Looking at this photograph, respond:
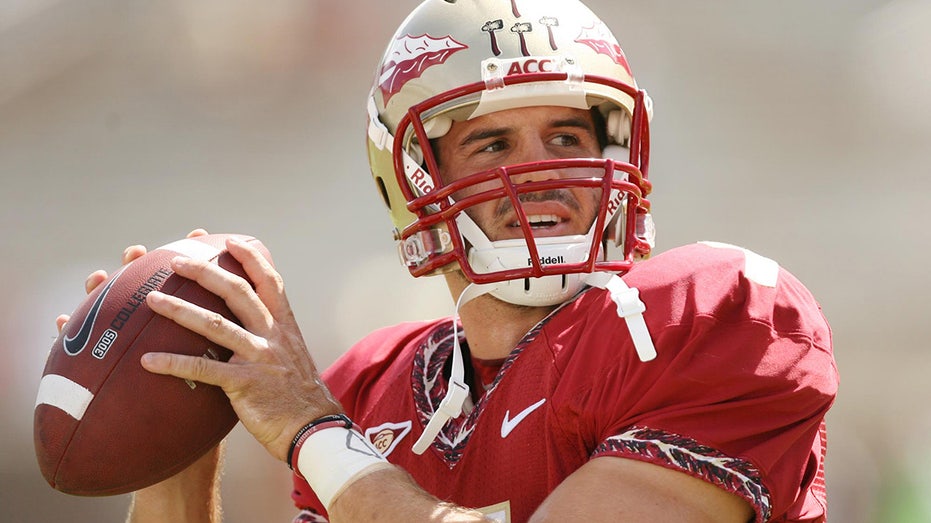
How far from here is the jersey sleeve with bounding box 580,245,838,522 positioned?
148cm

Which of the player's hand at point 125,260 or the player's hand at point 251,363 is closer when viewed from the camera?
the player's hand at point 251,363

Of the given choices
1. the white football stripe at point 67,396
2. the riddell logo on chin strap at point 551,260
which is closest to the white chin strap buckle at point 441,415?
the riddell logo on chin strap at point 551,260

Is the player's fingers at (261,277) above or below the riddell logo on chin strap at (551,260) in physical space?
above

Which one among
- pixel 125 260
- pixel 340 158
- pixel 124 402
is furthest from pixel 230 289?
pixel 340 158

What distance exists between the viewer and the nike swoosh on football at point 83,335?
170cm

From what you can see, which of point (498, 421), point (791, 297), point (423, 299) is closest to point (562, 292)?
point (498, 421)

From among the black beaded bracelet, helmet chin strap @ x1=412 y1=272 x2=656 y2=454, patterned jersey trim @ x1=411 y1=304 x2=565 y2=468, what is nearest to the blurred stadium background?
patterned jersey trim @ x1=411 y1=304 x2=565 y2=468

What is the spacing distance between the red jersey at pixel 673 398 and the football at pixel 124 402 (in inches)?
15.8

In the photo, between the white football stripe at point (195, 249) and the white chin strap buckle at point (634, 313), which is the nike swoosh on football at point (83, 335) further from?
the white chin strap buckle at point (634, 313)

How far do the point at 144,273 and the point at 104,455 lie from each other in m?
0.30

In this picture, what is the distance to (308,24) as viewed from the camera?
5.86 meters

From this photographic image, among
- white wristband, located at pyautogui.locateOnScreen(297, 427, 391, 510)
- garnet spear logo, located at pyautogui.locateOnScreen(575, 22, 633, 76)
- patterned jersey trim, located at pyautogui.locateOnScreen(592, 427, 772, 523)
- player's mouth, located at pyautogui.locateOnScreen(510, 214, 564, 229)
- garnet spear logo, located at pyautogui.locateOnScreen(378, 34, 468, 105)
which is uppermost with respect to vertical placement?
garnet spear logo, located at pyautogui.locateOnScreen(378, 34, 468, 105)

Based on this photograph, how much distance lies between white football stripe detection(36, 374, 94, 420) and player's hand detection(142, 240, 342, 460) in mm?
124

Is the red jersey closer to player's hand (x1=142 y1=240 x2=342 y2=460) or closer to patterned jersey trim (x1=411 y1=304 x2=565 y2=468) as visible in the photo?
patterned jersey trim (x1=411 y1=304 x2=565 y2=468)
